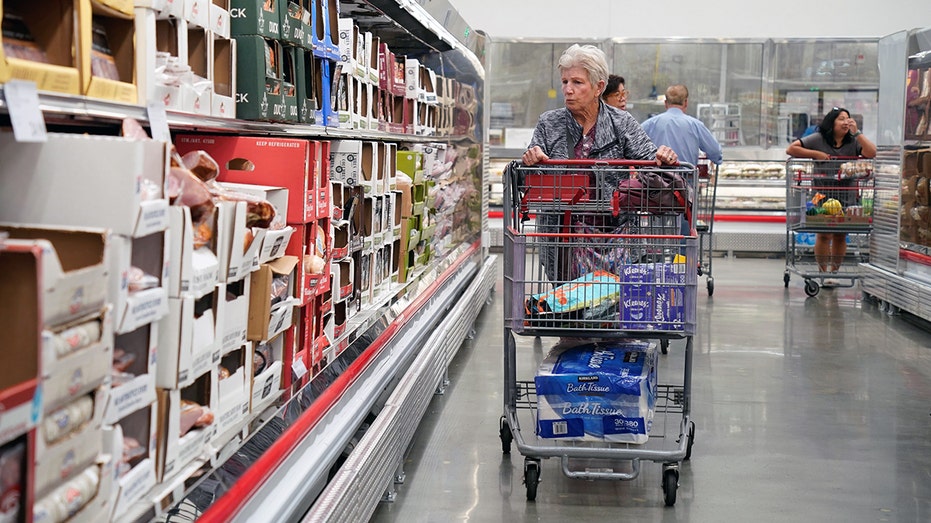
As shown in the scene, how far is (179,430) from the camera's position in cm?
196

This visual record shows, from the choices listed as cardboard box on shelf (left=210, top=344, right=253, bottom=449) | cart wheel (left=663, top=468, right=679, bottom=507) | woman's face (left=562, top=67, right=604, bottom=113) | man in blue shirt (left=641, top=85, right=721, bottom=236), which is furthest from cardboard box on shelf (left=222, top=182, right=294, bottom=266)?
man in blue shirt (left=641, top=85, right=721, bottom=236)

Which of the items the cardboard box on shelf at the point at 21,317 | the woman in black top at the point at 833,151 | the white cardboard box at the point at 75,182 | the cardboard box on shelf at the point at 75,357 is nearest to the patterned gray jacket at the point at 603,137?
the white cardboard box at the point at 75,182

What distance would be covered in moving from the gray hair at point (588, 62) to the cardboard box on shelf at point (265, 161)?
171 centimetres

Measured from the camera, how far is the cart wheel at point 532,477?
3.72m

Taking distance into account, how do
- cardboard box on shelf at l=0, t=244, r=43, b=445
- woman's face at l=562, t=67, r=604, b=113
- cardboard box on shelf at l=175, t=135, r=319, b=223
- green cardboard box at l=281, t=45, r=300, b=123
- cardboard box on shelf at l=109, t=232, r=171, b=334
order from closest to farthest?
cardboard box on shelf at l=0, t=244, r=43, b=445
cardboard box on shelf at l=109, t=232, r=171, b=334
cardboard box on shelf at l=175, t=135, r=319, b=223
green cardboard box at l=281, t=45, r=300, b=123
woman's face at l=562, t=67, r=604, b=113

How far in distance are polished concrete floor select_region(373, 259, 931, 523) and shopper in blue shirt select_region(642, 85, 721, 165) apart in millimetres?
1277

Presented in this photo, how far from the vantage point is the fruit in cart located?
8938 millimetres

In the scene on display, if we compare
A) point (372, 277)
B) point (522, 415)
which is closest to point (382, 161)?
point (372, 277)

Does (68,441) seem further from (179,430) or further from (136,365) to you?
(179,430)

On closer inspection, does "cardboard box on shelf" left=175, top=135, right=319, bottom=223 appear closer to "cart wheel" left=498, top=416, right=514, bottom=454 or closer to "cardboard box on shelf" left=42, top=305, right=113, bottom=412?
→ "cardboard box on shelf" left=42, top=305, right=113, bottom=412

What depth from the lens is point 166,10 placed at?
83.9 inches

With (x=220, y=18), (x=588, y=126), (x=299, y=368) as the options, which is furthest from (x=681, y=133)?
(x=220, y=18)

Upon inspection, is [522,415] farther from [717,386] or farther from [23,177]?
[23,177]

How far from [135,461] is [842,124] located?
329 inches
